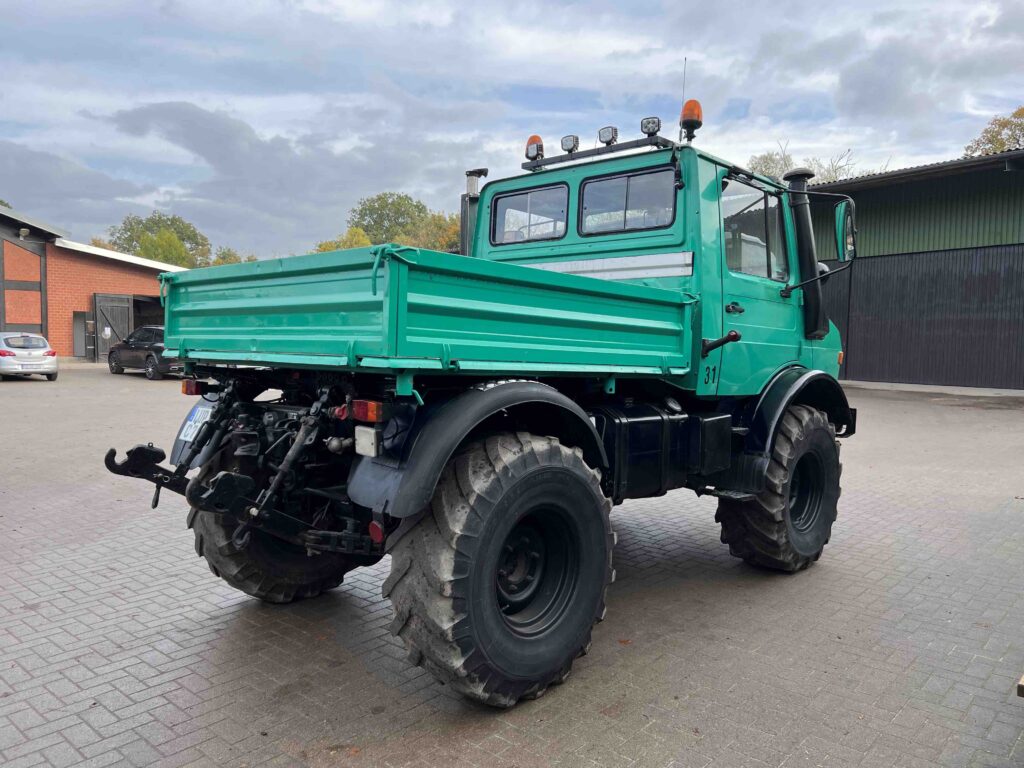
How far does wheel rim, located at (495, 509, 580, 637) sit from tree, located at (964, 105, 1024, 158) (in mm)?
35097

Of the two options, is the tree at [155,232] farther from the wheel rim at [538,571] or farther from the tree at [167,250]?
the wheel rim at [538,571]

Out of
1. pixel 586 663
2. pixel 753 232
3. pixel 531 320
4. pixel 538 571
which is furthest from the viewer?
pixel 753 232

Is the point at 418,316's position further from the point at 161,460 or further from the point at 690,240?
the point at 690,240

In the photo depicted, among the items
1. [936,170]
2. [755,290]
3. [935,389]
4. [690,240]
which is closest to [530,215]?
[690,240]

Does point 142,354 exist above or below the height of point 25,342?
below

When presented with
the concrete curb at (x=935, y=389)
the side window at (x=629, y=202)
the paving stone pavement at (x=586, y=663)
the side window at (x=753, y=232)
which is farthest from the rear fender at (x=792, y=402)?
the concrete curb at (x=935, y=389)

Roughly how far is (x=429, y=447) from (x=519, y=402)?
1.59ft

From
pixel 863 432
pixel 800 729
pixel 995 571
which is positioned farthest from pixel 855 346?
pixel 800 729

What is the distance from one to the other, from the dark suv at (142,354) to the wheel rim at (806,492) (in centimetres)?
1930

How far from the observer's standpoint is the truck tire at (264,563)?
4.07m

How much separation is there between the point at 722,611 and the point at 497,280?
2.56 metres

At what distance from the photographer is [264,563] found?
13.9 feet

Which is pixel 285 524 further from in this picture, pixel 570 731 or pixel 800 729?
pixel 800 729

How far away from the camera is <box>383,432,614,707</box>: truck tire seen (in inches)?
119
